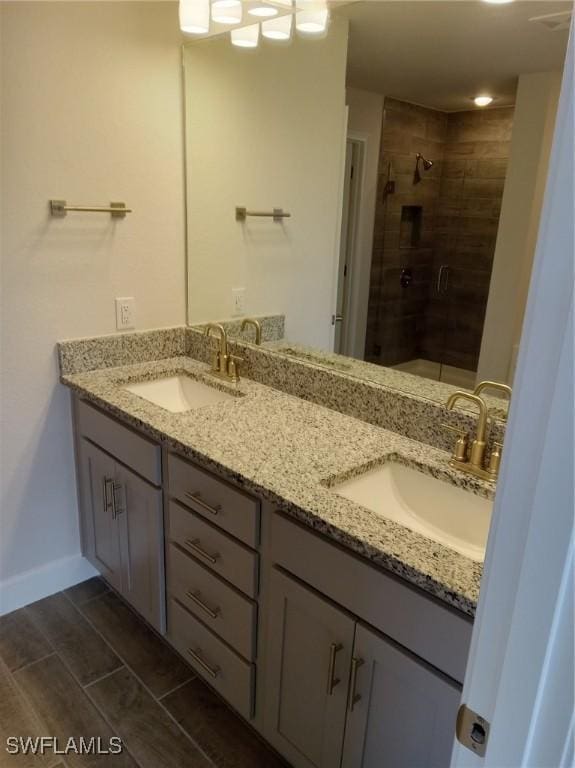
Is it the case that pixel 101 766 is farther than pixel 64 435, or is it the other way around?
pixel 64 435

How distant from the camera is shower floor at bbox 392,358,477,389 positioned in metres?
1.58

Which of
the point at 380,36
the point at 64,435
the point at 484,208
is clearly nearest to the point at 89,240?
the point at 64,435

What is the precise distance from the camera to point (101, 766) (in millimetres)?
1595

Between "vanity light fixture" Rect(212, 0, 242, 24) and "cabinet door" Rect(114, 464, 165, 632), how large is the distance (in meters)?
1.63

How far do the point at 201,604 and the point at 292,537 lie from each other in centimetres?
52

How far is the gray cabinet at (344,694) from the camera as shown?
1.10 metres

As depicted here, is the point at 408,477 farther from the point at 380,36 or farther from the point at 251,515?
the point at 380,36

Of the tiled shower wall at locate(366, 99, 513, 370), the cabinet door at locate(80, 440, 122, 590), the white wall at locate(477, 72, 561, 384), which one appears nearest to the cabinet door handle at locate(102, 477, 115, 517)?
the cabinet door at locate(80, 440, 122, 590)

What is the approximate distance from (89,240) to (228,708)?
5.35ft

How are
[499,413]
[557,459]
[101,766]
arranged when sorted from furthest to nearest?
[101,766] < [499,413] < [557,459]

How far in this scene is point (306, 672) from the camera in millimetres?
1341

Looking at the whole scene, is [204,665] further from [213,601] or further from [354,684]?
[354,684]

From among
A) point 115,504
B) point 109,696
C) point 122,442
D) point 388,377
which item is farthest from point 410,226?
point 109,696

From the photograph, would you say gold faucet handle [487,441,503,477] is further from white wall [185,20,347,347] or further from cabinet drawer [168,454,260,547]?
white wall [185,20,347,347]
